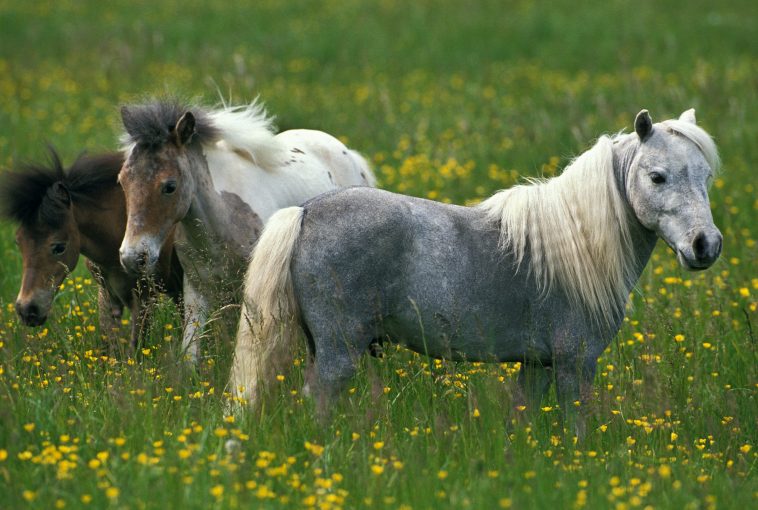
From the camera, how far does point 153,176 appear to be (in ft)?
18.1

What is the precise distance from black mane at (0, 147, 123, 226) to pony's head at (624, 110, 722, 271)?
3130 millimetres

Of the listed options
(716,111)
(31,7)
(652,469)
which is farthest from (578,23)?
(652,469)

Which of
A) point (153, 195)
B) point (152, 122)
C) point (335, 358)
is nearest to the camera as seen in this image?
point (335, 358)

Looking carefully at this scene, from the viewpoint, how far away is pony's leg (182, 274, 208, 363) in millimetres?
5691

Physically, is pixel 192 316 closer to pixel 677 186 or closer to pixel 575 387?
pixel 575 387

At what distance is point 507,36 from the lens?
1744 cm

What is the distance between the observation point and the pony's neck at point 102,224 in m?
6.13

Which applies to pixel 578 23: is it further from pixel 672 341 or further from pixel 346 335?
pixel 346 335

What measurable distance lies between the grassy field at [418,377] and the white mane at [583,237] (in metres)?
0.48

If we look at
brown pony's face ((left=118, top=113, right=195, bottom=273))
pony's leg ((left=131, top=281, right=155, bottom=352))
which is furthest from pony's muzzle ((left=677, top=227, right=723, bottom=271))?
pony's leg ((left=131, top=281, right=155, bottom=352))

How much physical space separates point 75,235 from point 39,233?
8.2 inches

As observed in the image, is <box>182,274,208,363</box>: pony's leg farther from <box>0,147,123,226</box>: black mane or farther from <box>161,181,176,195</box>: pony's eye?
<box>0,147,123,226</box>: black mane

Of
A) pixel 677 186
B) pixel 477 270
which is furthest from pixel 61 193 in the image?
pixel 677 186

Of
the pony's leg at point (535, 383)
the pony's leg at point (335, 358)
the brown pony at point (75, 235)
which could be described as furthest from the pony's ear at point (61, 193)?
the pony's leg at point (535, 383)
